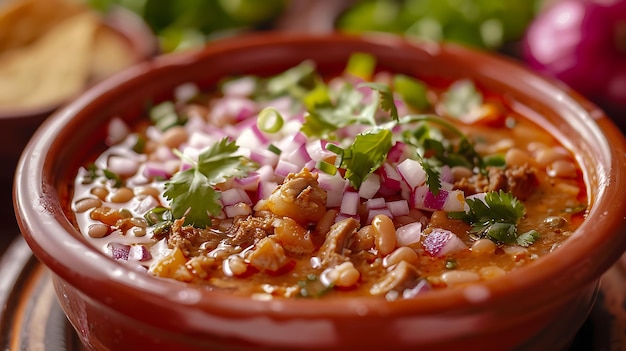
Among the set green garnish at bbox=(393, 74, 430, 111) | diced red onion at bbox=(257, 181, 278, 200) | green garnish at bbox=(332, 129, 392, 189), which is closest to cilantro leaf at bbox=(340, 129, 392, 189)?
green garnish at bbox=(332, 129, 392, 189)

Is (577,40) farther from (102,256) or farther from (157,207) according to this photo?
(102,256)

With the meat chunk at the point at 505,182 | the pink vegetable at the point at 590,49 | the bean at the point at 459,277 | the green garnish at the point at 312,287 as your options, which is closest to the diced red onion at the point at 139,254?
the green garnish at the point at 312,287

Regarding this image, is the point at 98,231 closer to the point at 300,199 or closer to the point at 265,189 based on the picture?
the point at 265,189

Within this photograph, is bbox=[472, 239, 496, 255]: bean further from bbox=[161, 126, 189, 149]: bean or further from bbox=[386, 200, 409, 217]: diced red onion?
bbox=[161, 126, 189, 149]: bean

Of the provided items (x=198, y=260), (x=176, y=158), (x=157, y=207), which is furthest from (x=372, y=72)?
(x=198, y=260)

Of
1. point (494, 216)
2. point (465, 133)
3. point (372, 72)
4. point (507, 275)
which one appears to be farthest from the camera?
point (372, 72)

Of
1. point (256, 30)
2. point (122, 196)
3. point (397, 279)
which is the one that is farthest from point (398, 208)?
point (256, 30)

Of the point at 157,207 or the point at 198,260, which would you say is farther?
the point at 157,207
